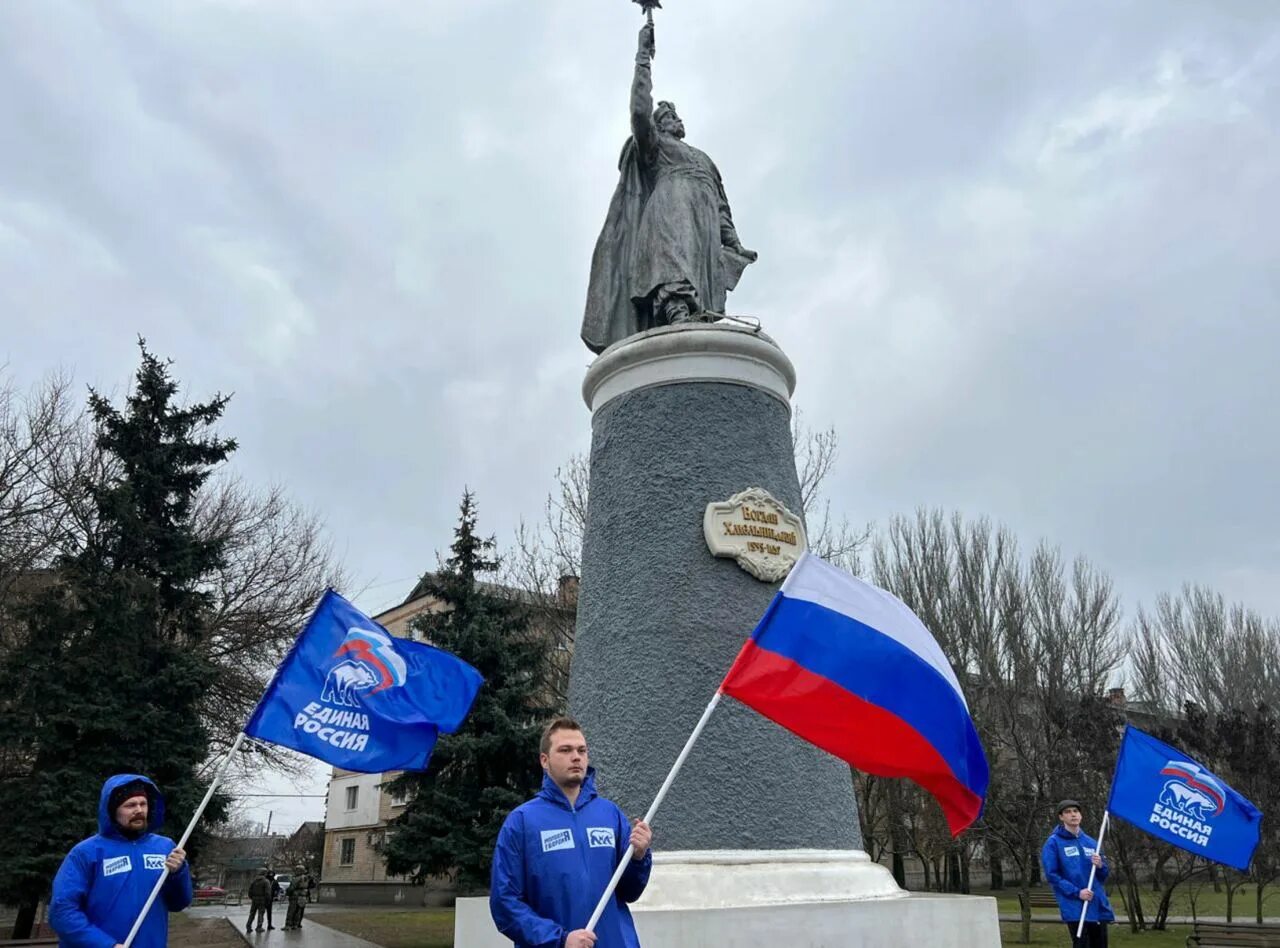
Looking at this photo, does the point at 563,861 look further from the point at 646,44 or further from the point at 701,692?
the point at 646,44

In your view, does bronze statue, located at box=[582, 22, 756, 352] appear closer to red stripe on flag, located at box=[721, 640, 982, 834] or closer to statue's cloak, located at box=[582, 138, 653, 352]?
statue's cloak, located at box=[582, 138, 653, 352]

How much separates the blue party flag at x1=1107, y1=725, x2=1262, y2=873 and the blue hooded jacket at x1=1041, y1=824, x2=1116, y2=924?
38 cm

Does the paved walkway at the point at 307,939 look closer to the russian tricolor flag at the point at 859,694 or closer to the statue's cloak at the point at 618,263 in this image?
the statue's cloak at the point at 618,263

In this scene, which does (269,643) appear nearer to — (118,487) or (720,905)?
(118,487)

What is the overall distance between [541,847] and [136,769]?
42.8ft

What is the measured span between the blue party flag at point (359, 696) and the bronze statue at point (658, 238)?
3.63 m

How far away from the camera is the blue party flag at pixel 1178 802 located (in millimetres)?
7160

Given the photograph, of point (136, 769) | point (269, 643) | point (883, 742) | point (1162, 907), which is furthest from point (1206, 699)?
point (883, 742)

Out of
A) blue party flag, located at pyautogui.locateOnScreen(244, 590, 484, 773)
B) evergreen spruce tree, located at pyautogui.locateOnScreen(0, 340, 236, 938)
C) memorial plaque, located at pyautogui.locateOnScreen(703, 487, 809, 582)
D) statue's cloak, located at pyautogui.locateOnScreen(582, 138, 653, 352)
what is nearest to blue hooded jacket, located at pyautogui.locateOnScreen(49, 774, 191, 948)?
blue party flag, located at pyautogui.locateOnScreen(244, 590, 484, 773)

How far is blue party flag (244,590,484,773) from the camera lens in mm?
4957

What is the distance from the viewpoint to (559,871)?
3.42 metres

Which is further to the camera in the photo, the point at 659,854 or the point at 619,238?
the point at 619,238

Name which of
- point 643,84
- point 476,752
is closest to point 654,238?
point 643,84

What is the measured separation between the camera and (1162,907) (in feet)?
64.3
